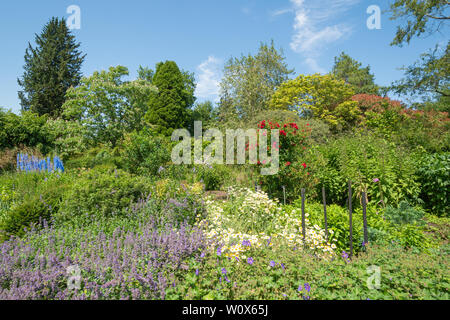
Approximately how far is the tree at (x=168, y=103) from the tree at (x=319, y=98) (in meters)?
7.69

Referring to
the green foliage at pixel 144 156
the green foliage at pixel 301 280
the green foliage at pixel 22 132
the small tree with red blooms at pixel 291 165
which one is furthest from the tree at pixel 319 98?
the green foliage at pixel 301 280

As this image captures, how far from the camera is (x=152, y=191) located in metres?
4.50

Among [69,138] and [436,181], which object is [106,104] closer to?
[69,138]

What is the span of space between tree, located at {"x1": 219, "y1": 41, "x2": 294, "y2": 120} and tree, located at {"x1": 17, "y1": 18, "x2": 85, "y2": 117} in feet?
40.0

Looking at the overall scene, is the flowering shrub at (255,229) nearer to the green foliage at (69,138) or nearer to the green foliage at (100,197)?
the green foliage at (100,197)

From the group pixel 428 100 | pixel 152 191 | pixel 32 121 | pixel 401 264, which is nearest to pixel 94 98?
pixel 32 121

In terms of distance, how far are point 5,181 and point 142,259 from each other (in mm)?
6627

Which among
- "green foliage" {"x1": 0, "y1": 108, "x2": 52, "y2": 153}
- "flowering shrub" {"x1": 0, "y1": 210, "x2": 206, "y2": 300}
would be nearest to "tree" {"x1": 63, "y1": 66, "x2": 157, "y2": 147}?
"green foliage" {"x1": 0, "y1": 108, "x2": 52, "y2": 153}

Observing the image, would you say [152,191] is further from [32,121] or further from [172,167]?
[32,121]

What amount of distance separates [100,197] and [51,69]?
2181 centimetres

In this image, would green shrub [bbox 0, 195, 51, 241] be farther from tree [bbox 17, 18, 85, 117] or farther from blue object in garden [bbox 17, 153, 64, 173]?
tree [bbox 17, 18, 85, 117]

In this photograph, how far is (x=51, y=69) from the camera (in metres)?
20.3

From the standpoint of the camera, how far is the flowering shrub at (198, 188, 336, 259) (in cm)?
273

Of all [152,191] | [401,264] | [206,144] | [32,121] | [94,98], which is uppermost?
[94,98]
